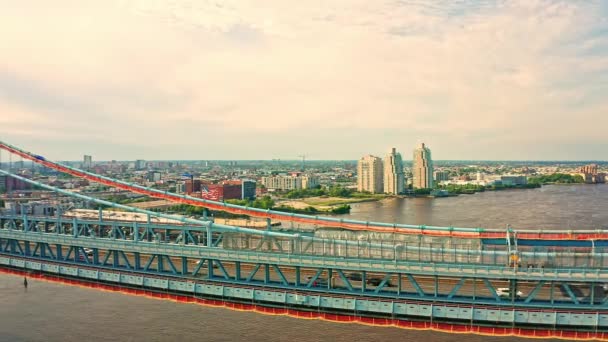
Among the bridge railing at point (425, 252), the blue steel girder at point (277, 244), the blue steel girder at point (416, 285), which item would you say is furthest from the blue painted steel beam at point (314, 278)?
the blue steel girder at point (416, 285)

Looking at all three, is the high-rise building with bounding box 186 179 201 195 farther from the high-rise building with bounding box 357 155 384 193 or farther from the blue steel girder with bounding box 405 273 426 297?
the blue steel girder with bounding box 405 273 426 297

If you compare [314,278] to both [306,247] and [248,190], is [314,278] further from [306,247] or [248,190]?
[248,190]

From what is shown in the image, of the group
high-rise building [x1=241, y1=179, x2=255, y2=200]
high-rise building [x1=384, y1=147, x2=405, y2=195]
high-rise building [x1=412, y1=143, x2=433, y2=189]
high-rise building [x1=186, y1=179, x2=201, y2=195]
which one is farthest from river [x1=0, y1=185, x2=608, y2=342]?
high-rise building [x1=412, y1=143, x2=433, y2=189]

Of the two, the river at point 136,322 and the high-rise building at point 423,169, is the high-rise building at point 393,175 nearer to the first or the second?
the high-rise building at point 423,169

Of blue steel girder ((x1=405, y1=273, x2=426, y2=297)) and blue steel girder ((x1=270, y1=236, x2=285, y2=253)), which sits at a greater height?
blue steel girder ((x1=270, y1=236, x2=285, y2=253))

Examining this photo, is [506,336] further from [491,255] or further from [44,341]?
[44,341]

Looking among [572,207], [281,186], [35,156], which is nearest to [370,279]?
[35,156]
